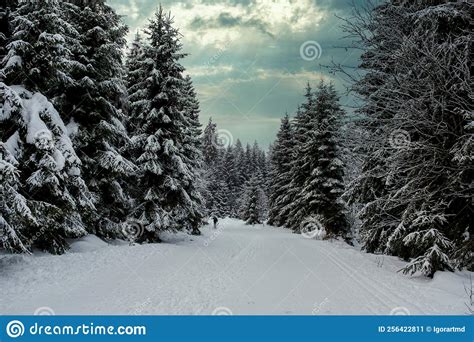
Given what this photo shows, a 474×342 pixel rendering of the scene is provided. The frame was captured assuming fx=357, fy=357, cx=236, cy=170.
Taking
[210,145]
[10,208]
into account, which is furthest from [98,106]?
[210,145]

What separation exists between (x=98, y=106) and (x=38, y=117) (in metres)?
5.82

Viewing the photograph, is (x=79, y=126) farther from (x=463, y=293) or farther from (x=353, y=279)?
(x=463, y=293)

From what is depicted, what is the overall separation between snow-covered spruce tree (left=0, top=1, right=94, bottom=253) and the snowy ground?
5.59ft

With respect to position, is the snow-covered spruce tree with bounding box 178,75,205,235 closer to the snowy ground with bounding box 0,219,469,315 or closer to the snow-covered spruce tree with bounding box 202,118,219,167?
the snowy ground with bounding box 0,219,469,315

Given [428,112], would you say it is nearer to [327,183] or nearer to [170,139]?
[170,139]

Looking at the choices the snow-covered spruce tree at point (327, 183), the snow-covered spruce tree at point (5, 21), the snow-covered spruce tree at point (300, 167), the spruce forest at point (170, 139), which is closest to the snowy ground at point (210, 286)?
the spruce forest at point (170, 139)

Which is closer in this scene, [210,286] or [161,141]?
[210,286]

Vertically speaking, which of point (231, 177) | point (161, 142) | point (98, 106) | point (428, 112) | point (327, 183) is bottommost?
point (231, 177)

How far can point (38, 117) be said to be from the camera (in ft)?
34.6

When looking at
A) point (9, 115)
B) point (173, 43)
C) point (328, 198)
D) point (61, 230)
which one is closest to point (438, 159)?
point (9, 115)

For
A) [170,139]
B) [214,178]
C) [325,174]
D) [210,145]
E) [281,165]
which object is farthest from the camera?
[210,145]

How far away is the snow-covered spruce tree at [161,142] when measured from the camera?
18.2 metres

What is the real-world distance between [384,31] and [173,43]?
46.4 feet

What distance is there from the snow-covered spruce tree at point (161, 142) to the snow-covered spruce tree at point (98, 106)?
163cm
